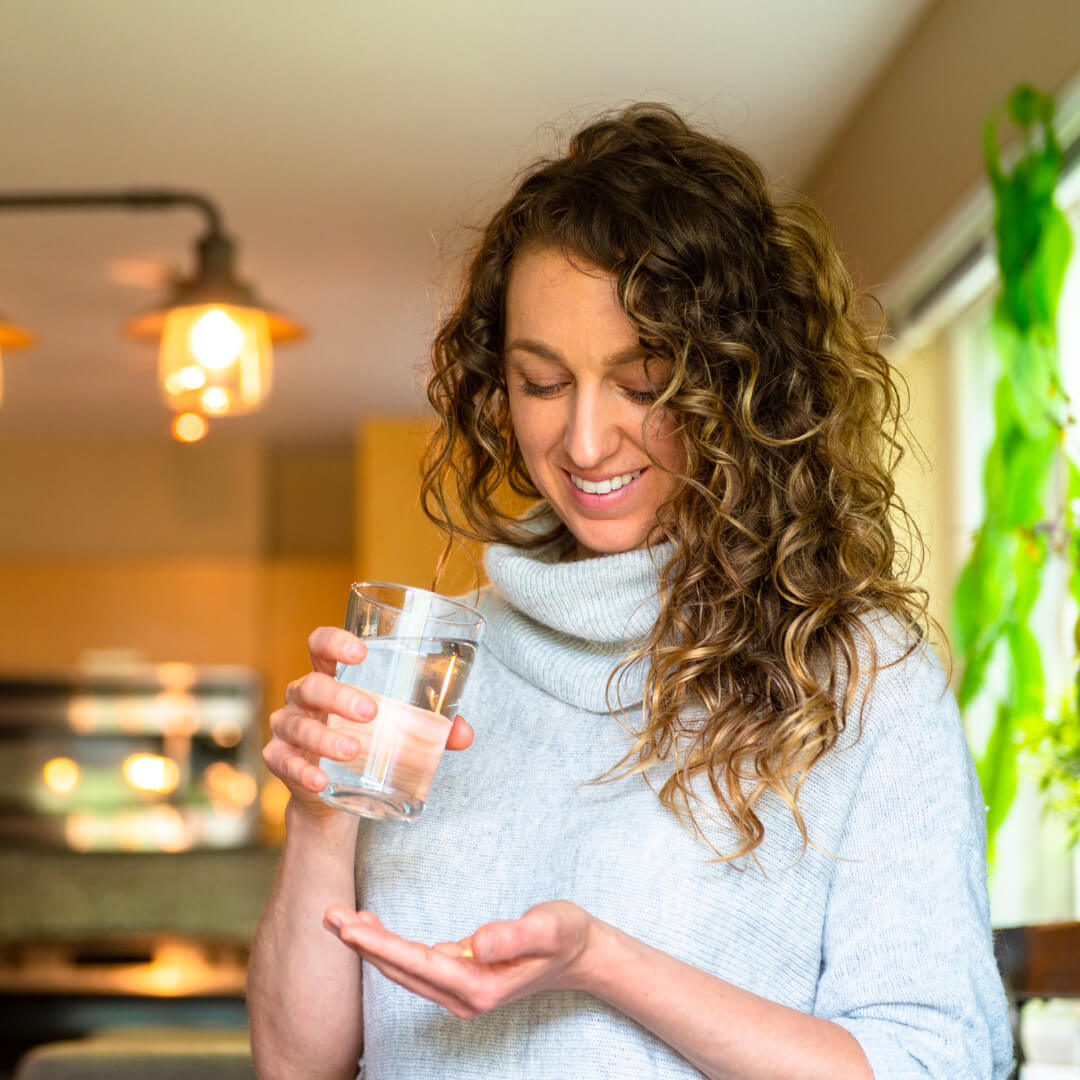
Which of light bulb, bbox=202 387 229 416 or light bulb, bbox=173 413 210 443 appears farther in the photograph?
light bulb, bbox=173 413 210 443

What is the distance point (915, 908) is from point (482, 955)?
0.34 metres

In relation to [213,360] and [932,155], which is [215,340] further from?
[932,155]

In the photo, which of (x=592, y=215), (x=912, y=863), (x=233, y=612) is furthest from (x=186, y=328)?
(x=233, y=612)

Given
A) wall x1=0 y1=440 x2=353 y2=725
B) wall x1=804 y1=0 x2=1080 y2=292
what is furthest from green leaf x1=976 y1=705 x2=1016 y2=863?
wall x1=0 y1=440 x2=353 y2=725

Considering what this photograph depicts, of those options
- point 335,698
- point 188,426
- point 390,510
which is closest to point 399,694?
point 335,698

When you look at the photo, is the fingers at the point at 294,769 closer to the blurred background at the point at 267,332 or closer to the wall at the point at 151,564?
the blurred background at the point at 267,332

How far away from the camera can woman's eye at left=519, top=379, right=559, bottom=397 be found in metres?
1.05

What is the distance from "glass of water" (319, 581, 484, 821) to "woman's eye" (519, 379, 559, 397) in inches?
9.3

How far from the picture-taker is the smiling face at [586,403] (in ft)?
3.33

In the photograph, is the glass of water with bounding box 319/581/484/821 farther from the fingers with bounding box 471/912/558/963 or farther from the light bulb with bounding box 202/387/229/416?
the light bulb with bounding box 202/387/229/416

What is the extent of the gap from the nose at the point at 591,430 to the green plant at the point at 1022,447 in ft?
2.78

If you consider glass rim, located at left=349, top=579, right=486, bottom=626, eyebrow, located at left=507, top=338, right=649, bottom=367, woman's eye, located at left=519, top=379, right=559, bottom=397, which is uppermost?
eyebrow, located at left=507, top=338, right=649, bottom=367

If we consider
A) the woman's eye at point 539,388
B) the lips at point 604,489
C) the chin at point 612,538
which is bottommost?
the chin at point 612,538

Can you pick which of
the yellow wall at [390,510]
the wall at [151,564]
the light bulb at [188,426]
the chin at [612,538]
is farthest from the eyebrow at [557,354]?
the wall at [151,564]
